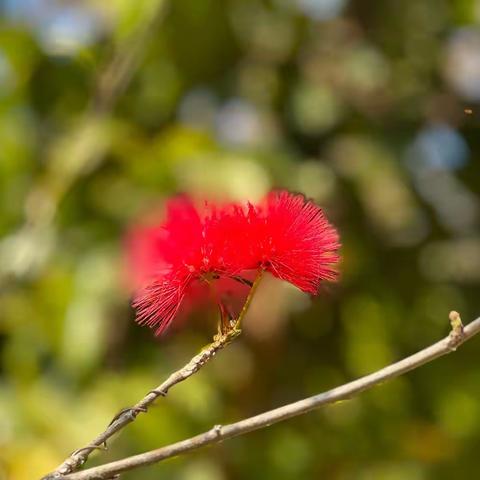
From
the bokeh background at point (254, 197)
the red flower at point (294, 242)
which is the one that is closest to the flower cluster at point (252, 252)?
the red flower at point (294, 242)

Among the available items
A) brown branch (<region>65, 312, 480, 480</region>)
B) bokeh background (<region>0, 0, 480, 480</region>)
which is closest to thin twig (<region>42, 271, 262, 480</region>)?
brown branch (<region>65, 312, 480, 480</region>)

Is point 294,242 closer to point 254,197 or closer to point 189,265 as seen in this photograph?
point 189,265

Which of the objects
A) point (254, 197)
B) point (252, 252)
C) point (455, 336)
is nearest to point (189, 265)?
point (252, 252)

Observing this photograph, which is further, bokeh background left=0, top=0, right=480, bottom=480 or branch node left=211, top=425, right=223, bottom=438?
bokeh background left=0, top=0, right=480, bottom=480

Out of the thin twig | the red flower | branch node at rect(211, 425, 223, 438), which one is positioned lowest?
branch node at rect(211, 425, 223, 438)

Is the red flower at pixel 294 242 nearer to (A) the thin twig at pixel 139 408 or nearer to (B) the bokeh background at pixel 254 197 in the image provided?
(A) the thin twig at pixel 139 408

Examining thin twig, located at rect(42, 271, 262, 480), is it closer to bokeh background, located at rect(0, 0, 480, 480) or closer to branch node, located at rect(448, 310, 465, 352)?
branch node, located at rect(448, 310, 465, 352)

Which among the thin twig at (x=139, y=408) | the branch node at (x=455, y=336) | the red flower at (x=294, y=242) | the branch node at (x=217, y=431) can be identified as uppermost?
the red flower at (x=294, y=242)
